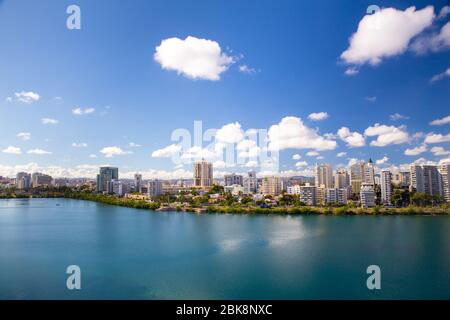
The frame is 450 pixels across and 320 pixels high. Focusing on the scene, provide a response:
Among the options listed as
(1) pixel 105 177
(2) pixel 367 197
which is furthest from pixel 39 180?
(2) pixel 367 197

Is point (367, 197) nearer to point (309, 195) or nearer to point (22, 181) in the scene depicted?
point (309, 195)

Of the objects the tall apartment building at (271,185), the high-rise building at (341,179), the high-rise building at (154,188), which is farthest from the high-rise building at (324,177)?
the high-rise building at (154,188)

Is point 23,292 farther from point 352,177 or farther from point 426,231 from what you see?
point 352,177

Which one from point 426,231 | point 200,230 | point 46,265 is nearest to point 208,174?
point 200,230

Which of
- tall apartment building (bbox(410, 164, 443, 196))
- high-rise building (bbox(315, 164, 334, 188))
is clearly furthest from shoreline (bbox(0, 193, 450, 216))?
high-rise building (bbox(315, 164, 334, 188))

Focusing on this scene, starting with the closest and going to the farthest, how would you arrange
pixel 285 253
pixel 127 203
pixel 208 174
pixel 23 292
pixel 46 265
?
1. pixel 23 292
2. pixel 46 265
3. pixel 285 253
4. pixel 127 203
5. pixel 208 174

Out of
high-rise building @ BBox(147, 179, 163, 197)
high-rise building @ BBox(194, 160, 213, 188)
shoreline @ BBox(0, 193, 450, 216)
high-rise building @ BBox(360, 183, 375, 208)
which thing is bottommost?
shoreline @ BBox(0, 193, 450, 216)

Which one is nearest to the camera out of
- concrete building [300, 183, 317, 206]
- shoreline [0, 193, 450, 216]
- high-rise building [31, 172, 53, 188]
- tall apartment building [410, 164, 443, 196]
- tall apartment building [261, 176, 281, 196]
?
shoreline [0, 193, 450, 216]

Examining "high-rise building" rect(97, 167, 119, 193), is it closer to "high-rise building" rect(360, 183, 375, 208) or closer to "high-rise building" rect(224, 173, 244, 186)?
"high-rise building" rect(224, 173, 244, 186)
